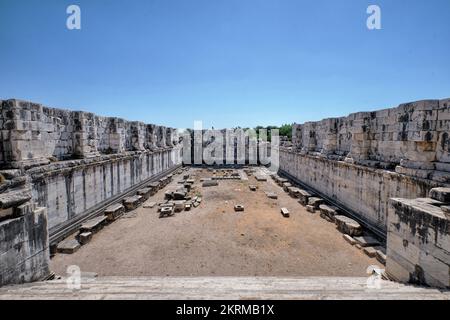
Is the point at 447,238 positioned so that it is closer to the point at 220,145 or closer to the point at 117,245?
the point at 117,245

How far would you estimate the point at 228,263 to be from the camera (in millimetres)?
5801

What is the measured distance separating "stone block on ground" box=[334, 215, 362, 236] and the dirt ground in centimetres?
26

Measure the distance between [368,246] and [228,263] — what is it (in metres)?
3.88

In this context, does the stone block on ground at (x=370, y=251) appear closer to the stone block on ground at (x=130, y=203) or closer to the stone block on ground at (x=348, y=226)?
the stone block on ground at (x=348, y=226)

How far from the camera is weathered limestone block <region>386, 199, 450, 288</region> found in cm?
341

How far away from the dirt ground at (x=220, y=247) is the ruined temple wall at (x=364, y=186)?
4.17ft

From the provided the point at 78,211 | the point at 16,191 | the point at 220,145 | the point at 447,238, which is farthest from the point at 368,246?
the point at 220,145

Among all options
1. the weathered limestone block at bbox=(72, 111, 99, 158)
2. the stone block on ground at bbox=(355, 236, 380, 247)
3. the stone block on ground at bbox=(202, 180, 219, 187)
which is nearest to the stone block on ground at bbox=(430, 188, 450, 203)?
the stone block on ground at bbox=(355, 236, 380, 247)

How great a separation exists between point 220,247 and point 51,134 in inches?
239

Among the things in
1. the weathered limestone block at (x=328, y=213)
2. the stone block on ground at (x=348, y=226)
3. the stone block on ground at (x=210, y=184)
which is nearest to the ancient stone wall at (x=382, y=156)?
the stone block on ground at (x=348, y=226)

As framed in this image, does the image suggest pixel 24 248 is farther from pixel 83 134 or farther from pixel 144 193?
pixel 144 193

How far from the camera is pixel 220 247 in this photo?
6.64m

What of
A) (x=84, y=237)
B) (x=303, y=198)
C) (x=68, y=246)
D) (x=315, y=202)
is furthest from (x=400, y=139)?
(x=68, y=246)

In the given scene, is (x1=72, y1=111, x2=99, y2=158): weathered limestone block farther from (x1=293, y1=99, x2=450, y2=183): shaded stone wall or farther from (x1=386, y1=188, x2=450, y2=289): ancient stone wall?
(x1=293, y1=99, x2=450, y2=183): shaded stone wall
